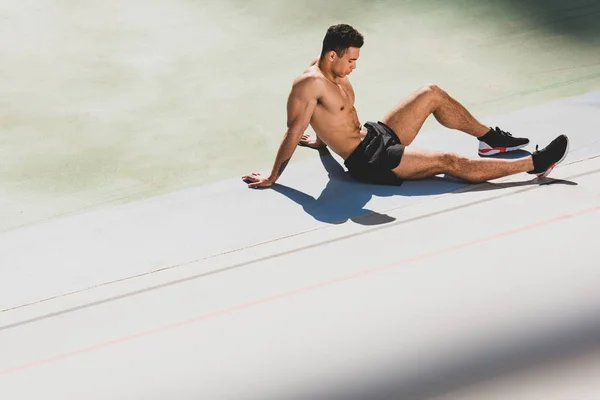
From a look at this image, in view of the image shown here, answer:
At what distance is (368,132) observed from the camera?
571 cm

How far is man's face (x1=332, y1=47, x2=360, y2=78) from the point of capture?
5.34 meters

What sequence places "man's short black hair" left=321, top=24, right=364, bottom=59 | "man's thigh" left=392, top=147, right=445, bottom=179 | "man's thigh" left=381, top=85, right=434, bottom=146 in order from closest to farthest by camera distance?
"man's short black hair" left=321, top=24, right=364, bottom=59 → "man's thigh" left=392, top=147, right=445, bottom=179 → "man's thigh" left=381, top=85, right=434, bottom=146

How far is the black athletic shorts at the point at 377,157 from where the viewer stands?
5605mm

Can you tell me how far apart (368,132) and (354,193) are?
1.36 ft

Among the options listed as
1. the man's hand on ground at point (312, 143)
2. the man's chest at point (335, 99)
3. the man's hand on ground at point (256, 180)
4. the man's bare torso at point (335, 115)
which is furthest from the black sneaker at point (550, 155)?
the man's hand on ground at point (256, 180)

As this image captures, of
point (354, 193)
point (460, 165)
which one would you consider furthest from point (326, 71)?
point (460, 165)

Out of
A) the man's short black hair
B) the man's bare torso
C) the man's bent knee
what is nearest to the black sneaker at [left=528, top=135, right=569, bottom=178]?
the man's bent knee

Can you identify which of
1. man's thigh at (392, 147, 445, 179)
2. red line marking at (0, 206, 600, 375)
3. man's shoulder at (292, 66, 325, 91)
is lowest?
red line marking at (0, 206, 600, 375)

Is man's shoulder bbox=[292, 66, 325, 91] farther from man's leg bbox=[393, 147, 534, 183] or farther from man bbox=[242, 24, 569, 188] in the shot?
man's leg bbox=[393, 147, 534, 183]

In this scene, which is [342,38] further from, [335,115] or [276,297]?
[276,297]

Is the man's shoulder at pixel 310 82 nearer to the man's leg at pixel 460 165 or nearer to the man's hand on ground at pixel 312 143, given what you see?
the man's leg at pixel 460 165

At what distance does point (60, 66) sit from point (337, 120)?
3.15 m

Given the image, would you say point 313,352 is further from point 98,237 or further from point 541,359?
point 98,237

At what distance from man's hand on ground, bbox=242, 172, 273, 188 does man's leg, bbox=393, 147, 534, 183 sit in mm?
840
